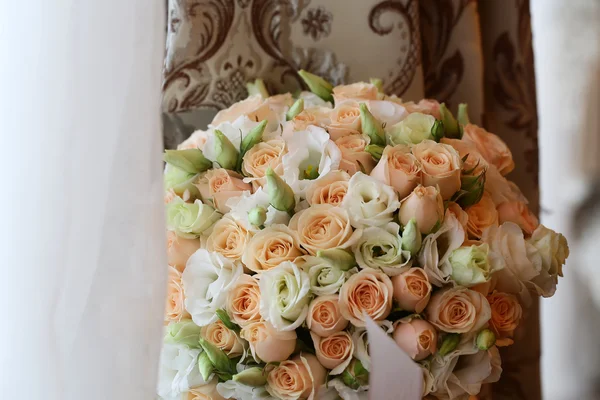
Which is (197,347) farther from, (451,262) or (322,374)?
(451,262)

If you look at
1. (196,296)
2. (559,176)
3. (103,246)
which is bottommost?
(559,176)

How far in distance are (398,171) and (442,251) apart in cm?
8

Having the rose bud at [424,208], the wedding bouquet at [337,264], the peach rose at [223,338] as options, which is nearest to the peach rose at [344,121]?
the wedding bouquet at [337,264]

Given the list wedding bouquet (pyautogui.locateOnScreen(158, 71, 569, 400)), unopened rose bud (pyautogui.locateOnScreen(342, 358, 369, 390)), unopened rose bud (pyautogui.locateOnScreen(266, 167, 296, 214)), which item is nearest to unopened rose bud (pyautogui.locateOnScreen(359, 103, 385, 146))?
wedding bouquet (pyautogui.locateOnScreen(158, 71, 569, 400))

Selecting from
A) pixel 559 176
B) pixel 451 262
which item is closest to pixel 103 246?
pixel 451 262

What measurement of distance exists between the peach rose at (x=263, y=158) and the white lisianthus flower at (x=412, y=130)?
0.37ft

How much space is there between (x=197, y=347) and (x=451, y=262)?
0.23 metres

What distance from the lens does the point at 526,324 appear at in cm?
96

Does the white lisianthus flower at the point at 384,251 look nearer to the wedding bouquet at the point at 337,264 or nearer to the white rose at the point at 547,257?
the wedding bouquet at the point at 337,264

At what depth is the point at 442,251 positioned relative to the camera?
0.53 metres

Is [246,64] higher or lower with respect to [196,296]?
higher

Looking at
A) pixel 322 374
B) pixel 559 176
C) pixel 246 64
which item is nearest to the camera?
pixel 322 374

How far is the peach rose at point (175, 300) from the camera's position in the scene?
54 cm

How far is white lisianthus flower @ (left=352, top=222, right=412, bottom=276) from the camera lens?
0.50 meters
